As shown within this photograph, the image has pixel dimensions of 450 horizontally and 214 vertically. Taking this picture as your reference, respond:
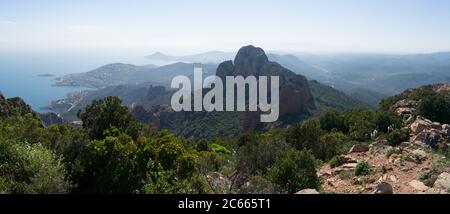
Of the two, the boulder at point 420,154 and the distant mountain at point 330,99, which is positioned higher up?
the boulder at point 420,154

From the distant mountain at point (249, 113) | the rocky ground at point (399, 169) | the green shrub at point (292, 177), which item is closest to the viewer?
the rocky ground at point (399, 169)

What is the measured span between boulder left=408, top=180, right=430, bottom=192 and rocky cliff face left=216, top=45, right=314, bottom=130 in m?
61.1

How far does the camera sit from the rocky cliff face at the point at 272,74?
269 ft

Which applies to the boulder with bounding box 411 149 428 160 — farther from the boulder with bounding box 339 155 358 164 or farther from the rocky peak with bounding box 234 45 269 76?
the rocky peak with bounding box 234 45 269 76

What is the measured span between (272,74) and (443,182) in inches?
3515

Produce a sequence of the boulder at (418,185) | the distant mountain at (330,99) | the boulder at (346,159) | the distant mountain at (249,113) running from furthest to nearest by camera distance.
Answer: the distant mountain at (330,99), the distant mountain at (249,113), the boulder at (346,159), the boulder at (418,185)

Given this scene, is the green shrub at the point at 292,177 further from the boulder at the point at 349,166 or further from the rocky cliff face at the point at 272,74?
the rocky cliff face at the point at 272,74

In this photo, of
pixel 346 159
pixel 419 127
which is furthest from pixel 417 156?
pixel 419 127

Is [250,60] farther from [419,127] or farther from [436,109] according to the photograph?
[419,127]

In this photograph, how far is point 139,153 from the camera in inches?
669

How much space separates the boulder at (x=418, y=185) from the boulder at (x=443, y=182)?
13.6 inches

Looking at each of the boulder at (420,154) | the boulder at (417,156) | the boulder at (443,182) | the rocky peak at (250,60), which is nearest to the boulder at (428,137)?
the boulder at (420,154)
